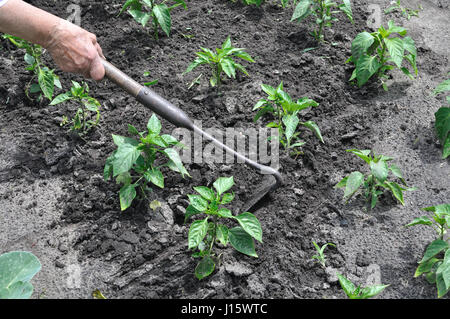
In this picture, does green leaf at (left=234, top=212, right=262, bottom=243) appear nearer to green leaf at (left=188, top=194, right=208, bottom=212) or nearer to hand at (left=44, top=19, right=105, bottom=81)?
green leaf at (left=188, top=194, right=208, bottom=212)

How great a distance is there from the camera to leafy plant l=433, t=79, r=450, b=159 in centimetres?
309

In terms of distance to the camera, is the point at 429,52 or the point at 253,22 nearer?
the point at 429,52

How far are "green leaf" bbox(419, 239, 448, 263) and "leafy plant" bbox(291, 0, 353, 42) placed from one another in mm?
1905

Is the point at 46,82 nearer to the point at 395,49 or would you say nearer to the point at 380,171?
the point at 380,171

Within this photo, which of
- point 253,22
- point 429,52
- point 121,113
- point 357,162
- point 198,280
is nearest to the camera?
point 198,280

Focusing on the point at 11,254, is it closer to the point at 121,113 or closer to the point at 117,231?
the point at 117,231

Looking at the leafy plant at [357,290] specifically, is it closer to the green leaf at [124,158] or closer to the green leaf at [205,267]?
the green leaf at [205,267]

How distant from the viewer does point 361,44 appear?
135 inches

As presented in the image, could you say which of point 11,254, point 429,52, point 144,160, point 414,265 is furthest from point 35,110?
point 429,52

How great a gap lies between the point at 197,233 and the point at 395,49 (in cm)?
190

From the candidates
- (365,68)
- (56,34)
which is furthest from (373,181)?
(56,34)

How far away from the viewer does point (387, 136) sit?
3.30 metres

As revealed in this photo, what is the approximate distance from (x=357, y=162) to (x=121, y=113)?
1627mm

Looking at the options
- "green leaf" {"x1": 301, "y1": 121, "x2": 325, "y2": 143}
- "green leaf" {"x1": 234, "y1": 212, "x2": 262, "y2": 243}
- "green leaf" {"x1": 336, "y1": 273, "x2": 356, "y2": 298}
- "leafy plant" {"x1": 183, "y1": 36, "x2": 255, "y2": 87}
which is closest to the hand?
"leafy plant" {"x1": 183, "y1": 36, "x2": 255, "y2": 87}
